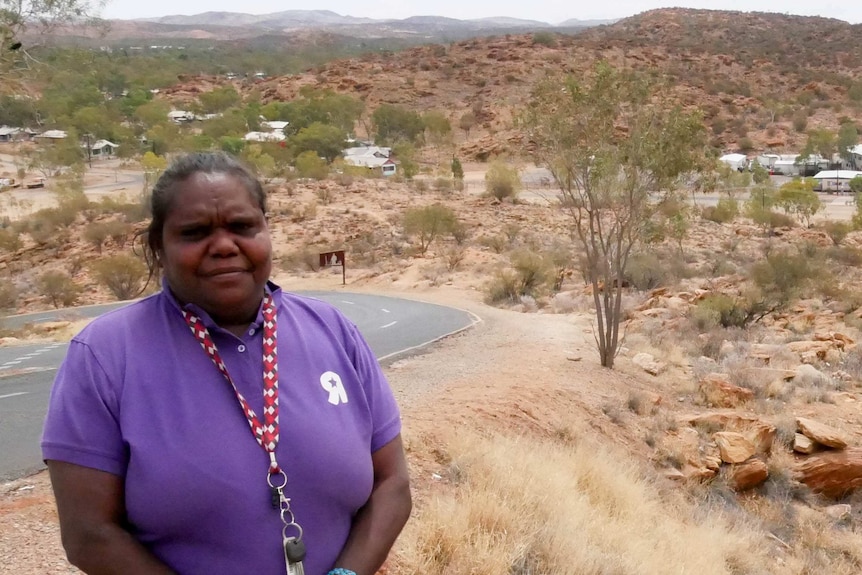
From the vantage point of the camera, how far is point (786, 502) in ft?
29.3

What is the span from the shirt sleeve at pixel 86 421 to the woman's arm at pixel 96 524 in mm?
32

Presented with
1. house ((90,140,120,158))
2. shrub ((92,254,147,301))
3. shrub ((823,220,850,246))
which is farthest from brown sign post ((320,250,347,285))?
house ((90,140,120,158))

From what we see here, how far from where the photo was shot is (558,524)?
5203 millimetres

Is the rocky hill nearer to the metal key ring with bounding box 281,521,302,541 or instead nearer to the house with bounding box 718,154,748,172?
the house with bounding box 718,154,748,172

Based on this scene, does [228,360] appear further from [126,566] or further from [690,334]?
[690,334]

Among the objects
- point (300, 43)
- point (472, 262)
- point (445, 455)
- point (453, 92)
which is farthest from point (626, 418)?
point (300, 43)

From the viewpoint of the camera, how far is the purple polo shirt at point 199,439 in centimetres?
183

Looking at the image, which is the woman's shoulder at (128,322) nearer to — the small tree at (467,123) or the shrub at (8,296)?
the shrub at (8,296)

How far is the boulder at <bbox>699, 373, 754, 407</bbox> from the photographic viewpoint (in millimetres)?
11719

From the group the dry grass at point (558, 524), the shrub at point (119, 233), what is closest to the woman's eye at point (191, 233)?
the dry grass at point (558, 524)

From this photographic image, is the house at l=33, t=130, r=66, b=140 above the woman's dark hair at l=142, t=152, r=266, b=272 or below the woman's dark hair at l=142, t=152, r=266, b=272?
below

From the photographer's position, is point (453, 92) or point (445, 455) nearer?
point (445, 455)

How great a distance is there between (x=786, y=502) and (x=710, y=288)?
1390cm

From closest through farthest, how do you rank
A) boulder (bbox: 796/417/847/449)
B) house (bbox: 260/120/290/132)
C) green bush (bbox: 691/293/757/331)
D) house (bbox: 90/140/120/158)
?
boulder (bbox: 796/417/847/449), green bush (bbox: 691/293/757/331), house (bbox: 90/140/120/158), house (bbox: 260/120/290/132)
